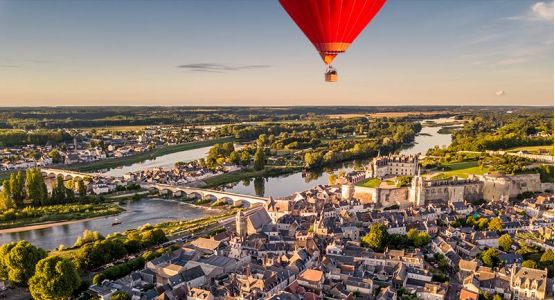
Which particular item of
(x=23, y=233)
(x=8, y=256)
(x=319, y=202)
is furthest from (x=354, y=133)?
(x=8, y=256)

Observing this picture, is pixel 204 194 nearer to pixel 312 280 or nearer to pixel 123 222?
pixel 123 222

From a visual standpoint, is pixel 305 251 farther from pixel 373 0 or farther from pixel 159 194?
Result: pixel 159 194

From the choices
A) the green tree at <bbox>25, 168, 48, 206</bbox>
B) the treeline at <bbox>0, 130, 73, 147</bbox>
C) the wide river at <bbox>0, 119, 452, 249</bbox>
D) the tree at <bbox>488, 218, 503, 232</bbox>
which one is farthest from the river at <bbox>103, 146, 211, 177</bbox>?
the tree at <bbox>488, 218, 503, 232</bbox>

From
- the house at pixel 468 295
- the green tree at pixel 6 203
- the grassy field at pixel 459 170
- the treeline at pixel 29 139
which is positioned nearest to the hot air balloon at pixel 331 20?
the house at pixel 468 295

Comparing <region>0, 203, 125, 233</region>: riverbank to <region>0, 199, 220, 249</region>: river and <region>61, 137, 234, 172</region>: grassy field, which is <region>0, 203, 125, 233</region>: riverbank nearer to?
<region>0, 199, 220, 249</region>: river

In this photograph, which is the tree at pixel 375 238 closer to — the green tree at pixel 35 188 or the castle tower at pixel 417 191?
the castle tower at pixel 417 191

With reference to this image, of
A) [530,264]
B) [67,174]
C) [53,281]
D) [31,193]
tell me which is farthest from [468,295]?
[67,174]
